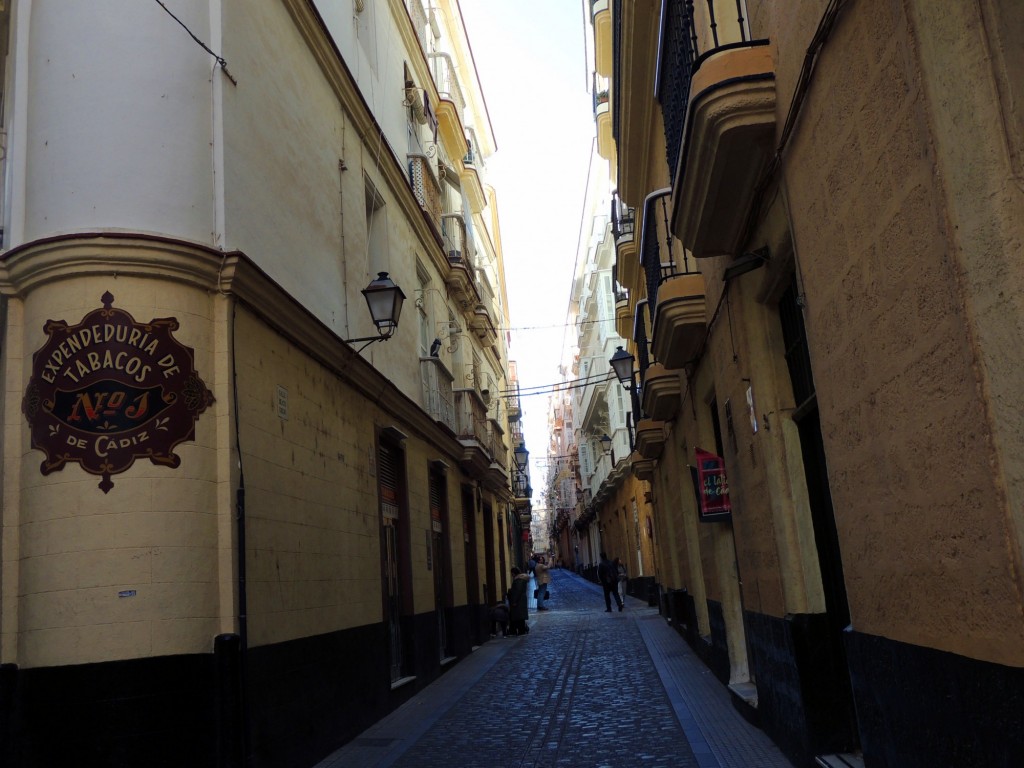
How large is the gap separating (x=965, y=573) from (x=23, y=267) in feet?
20.2

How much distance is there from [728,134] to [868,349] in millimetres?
1911

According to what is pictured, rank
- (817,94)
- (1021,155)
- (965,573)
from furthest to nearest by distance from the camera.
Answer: (817,94) → (965,573) → (1021,155)

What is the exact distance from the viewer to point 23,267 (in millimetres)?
6414

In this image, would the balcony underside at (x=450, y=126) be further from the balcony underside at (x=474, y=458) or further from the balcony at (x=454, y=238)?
the balcony underside at (x=474, y=458)

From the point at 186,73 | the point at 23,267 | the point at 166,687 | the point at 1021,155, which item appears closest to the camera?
the point at 1021,155

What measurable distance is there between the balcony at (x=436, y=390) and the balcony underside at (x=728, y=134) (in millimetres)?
8982

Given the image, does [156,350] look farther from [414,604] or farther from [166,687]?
[414,604]

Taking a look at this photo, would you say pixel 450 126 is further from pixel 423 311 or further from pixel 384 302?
pixel 384 302

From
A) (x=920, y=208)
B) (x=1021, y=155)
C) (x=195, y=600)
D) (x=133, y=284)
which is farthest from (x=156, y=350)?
(x=1021, y=155)

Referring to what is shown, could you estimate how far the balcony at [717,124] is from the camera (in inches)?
211

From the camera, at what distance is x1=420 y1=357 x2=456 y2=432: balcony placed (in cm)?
1505

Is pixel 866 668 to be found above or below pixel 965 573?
below

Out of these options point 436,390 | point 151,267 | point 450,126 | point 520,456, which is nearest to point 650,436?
point 436,390

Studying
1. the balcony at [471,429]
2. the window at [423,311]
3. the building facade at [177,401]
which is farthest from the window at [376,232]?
the balcony at [471,429]
